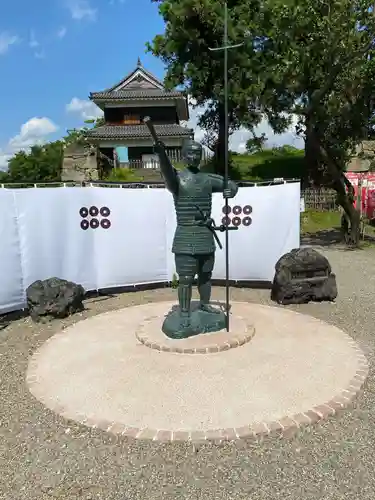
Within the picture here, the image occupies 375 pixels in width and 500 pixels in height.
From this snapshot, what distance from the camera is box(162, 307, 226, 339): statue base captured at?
5.52 m

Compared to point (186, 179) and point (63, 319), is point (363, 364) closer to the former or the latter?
point (186, 179)

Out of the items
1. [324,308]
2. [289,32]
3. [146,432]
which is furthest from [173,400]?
[289,32]

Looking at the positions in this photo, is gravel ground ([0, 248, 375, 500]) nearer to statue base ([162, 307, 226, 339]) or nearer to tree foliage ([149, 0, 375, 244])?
statue base ([162, 307, 226, 339])

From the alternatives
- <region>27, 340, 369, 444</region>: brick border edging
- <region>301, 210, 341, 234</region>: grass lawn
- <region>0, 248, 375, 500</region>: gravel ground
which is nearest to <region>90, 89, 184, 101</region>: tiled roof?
<region>301, 210, 341, 234</region>: grass lawn

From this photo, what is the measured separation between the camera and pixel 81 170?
21938mm

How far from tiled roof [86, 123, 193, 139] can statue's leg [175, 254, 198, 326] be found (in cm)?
2680

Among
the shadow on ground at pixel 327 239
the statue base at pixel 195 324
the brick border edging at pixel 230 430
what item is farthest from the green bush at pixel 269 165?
the brick border edging at pixel 230 430

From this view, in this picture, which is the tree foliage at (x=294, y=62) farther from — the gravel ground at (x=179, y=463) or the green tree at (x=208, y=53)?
the gravel ground at (x=179, y=463)

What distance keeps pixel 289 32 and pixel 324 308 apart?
9294 millimetres

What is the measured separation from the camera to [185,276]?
18.1ft

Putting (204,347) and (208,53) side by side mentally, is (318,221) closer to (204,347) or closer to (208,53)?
(208,53)

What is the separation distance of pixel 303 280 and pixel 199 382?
12.7 ft

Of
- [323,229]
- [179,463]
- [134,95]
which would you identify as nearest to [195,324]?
[179,463]

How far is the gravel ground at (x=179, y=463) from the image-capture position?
298 cm
